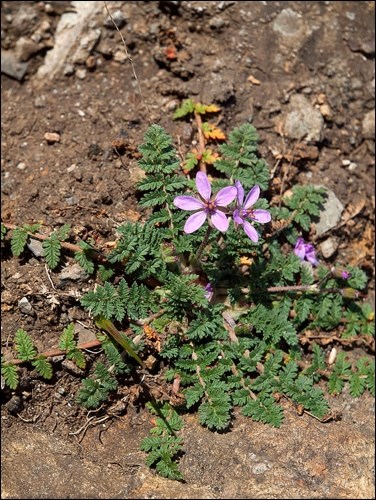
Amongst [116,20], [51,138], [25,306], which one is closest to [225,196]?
[25,306]

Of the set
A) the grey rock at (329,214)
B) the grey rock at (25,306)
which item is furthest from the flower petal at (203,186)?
the grey rock at (329,214)

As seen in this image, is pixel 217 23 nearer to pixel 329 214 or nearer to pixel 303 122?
pixel 303 122

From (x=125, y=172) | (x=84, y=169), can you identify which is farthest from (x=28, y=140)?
(x=125, y=172)

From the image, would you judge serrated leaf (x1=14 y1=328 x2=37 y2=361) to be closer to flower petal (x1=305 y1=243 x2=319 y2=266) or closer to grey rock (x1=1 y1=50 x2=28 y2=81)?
flower petal (x1=305 y1=243 x2=319 y2=266)

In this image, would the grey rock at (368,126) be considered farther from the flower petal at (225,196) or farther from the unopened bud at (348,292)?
the flower petal at (225,196)

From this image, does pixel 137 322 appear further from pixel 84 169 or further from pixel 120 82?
pixel 120 82

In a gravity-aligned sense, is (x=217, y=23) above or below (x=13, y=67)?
above

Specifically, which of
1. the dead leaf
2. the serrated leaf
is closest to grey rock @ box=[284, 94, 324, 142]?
the dead leaf

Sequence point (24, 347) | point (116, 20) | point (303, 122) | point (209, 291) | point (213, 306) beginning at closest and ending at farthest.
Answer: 1. point (24, 347)
2. point (213, 306)
3. point (209, 291)
4. point (303, 122)
5. point (116, 20)
